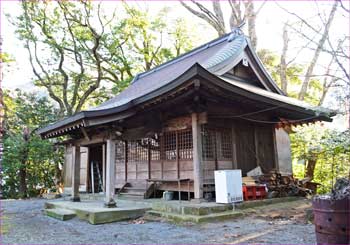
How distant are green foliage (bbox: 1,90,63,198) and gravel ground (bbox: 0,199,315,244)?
7430 millimetres

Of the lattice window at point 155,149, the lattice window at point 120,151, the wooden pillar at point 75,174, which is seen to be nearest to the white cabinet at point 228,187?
the lattice window at point 155,149

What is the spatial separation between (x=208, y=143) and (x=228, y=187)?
1.63 metres

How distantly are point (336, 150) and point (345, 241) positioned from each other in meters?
4.86

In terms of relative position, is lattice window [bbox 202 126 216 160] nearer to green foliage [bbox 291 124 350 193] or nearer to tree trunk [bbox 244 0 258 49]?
green foliage [bbox 291 124 350 193]

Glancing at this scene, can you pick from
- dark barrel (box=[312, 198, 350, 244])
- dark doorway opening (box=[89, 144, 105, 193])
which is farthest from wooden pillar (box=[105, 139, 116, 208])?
dark doorway opening (box=[89, 144, 105, 193])

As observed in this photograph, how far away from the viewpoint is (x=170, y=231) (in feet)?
16.3

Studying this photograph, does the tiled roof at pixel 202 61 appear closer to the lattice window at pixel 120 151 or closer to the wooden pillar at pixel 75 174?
the lattice window at pixel 120 151

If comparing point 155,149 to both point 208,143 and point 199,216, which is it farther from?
point 199,216

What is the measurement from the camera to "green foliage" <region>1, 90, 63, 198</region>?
12781mm

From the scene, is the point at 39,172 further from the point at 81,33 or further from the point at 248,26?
the point at 248,26

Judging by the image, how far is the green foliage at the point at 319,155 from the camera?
9469mm

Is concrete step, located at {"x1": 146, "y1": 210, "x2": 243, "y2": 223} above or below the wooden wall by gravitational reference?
below

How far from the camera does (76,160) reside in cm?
848

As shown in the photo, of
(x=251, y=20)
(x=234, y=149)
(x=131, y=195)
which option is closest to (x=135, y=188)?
(x=131, y=195)
